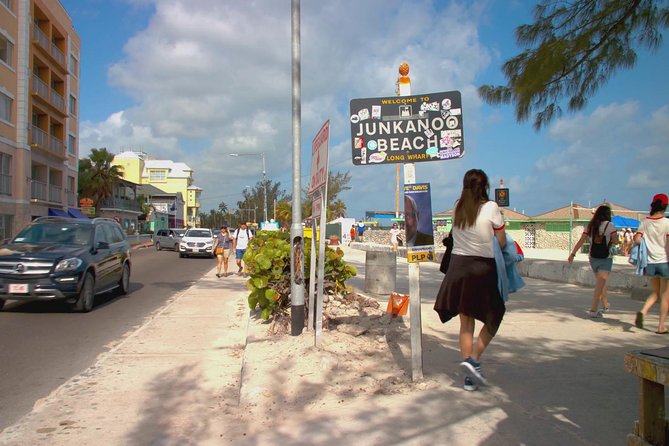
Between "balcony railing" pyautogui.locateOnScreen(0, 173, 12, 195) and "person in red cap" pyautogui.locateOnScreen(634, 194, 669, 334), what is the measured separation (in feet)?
96.7

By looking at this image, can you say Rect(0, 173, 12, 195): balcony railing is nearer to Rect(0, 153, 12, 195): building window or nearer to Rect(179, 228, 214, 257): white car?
Rect(0, 153, 12, 195): building window

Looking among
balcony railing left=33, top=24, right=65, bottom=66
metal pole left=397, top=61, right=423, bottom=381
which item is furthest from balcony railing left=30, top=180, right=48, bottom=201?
metal pole left=397, top=61, right=423, bottom=381

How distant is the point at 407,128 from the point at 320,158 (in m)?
1.49

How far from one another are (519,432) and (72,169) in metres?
41.7

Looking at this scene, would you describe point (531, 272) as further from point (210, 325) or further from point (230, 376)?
point (230, 376)

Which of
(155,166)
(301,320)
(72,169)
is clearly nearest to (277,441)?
(301,320)

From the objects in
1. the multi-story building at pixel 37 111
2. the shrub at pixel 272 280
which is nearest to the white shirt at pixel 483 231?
the shrub at pixel 272 280

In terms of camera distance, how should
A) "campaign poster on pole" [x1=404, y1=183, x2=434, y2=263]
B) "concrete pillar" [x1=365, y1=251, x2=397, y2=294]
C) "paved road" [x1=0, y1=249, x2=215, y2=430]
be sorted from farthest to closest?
"concrete pillar" [x1=365, y1=251, x2=397, y2=294] → "paved road" [x1=0, y1=249, x2=215, y2=430] → "campaign poster on pole" [x1=404, y1=183, x2=434, y2=263]

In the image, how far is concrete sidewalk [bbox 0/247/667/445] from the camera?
3.69 m

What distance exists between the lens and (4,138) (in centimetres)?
2747

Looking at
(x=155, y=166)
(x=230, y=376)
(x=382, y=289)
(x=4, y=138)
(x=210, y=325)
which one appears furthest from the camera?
(x=155, y=166)

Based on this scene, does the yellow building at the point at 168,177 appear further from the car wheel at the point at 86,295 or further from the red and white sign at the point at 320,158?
the red and white sign at the point at 320,158

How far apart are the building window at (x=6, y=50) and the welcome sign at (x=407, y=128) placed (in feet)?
96.3

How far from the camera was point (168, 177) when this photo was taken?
103 m
